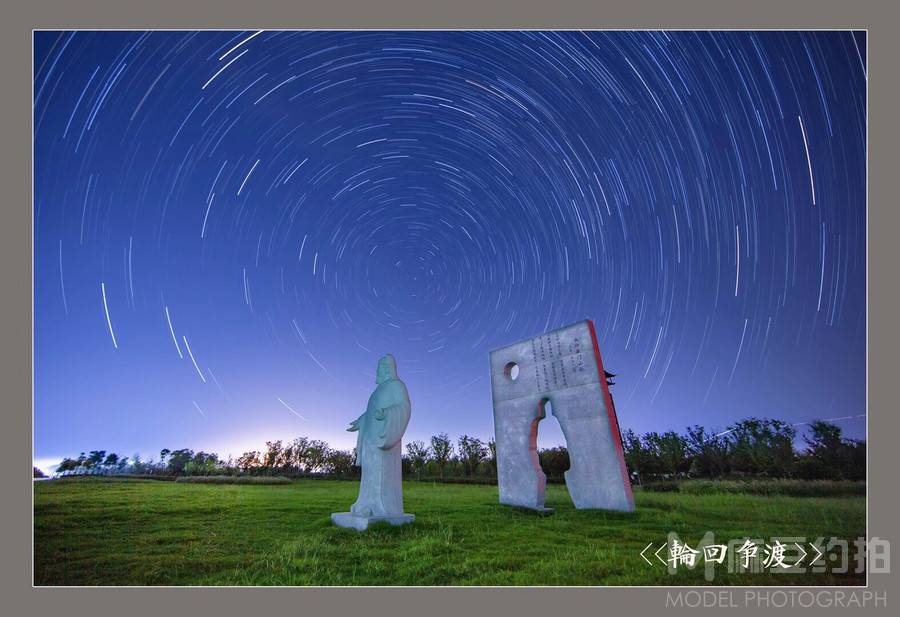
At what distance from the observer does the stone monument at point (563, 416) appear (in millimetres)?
12477

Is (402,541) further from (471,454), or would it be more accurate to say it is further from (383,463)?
(471,454)

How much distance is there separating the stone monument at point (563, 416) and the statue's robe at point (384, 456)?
4.78 m

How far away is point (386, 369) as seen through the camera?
11688 mm

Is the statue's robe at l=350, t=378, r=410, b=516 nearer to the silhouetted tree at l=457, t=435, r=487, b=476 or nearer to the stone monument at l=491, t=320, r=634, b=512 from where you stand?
the stone monument at l=491, t=320, r=634, b=512

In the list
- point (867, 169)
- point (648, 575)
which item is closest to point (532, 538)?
point (648, 575)

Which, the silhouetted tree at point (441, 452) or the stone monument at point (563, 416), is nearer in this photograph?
the stone monument at point (563, 416)

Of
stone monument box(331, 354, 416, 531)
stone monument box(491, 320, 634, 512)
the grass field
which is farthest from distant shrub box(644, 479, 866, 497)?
stone monument box(331, 354, 416, 531)

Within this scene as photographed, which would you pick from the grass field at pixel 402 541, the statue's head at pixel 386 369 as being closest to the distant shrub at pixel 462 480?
the grass field at pixel 402 541

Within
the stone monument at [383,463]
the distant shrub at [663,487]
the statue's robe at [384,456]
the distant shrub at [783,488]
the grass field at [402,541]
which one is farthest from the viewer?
the distant shrub at [663,487]

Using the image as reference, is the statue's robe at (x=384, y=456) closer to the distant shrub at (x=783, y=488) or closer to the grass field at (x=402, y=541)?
the grass field at (x=402, y=541)

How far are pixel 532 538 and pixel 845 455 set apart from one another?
20851 mm

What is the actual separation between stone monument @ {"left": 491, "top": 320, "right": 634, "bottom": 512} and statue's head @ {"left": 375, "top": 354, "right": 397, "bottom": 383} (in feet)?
15.4

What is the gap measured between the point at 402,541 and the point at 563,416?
6076 millimetres

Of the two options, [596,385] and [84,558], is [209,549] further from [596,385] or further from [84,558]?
[596,385]
